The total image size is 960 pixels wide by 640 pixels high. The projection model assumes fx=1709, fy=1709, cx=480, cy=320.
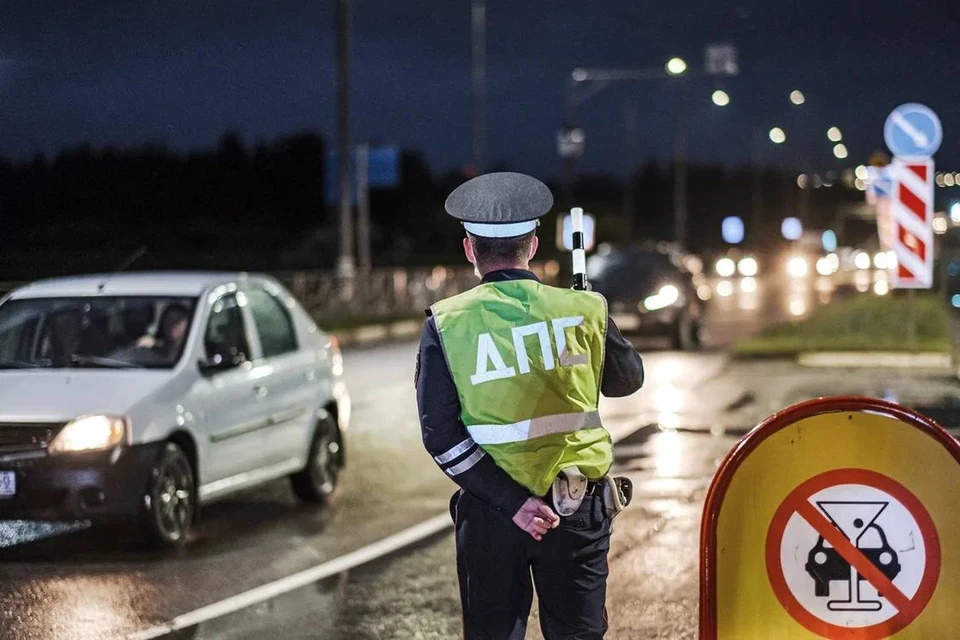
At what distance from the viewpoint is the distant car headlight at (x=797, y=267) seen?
7069 cm

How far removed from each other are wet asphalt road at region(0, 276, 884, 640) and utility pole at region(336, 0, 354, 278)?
20.4 m

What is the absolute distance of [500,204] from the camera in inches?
175

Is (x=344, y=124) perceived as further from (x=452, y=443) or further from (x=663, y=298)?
(x=452, y=443)

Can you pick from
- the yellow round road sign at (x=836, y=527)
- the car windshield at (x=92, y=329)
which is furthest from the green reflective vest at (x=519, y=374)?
the car windshield at (x=92, y=329)

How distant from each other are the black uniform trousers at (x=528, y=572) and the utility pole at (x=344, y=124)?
30194mm

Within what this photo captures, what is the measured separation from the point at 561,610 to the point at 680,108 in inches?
2304

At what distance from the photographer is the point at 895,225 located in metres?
19.6

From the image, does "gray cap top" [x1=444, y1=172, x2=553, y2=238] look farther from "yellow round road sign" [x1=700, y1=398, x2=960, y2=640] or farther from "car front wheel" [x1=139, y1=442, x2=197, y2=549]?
"car front wheel" [x1=139, y1=442, x2=197, y2=549]

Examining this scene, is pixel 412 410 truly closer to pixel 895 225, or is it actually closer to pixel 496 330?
pixel 895 225

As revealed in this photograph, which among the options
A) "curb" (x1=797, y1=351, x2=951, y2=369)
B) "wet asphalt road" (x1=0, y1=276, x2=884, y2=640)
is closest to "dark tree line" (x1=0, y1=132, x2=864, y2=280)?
"curb" (x1=797, y1=351, x2=951, y2=369)

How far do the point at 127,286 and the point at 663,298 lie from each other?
16447 millimetres

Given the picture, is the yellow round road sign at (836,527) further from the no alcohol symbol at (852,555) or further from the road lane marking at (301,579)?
the road lane marking at (301,579)

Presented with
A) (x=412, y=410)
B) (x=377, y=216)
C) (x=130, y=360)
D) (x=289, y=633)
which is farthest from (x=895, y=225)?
(x=377, y=216)

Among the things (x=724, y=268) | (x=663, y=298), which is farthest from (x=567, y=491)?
(x=724, y=268)
